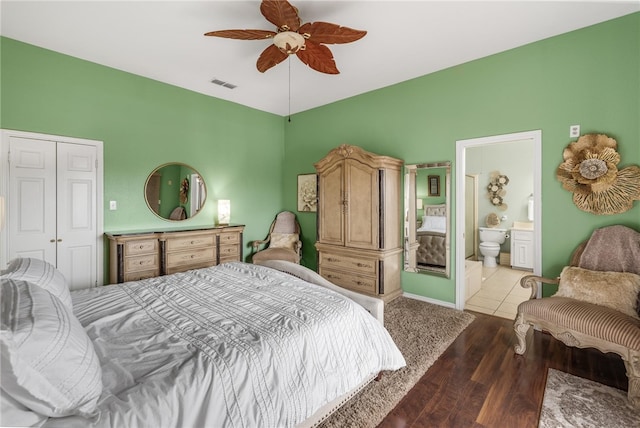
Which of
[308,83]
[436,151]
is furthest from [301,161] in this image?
[436,151]

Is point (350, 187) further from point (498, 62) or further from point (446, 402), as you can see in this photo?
point (446, 402)

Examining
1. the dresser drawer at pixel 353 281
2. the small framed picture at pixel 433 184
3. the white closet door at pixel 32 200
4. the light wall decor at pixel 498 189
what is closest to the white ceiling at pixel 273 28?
the white closet door at pixel 32 200

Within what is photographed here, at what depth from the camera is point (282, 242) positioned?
16.2ft

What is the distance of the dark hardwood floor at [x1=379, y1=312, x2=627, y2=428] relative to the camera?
1.80 meters

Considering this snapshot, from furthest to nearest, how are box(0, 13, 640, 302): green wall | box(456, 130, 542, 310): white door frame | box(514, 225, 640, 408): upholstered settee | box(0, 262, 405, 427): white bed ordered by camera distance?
box(456, 130, 542, 310): white door frame, box(0, 13, 640, 302): green wall, box(514, 225, 640, 408): upholstered settee, box(0, 262, 405, 427): white bed

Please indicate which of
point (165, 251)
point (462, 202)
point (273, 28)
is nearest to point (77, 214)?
point (165, 251)

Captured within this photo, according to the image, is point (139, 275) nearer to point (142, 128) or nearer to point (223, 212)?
point (223, 212)

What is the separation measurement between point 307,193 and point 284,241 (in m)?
0.92

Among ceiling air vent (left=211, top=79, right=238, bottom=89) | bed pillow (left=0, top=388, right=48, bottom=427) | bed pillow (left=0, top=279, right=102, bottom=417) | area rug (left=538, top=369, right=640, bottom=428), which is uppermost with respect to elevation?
ceiling air vent (left=211, top=79, right=238, bottom=89)

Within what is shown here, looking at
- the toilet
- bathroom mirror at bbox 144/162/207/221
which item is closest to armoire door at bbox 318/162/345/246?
bathroom mirror at bbox 144/162/207/221

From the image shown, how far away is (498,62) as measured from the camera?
319 centimetres

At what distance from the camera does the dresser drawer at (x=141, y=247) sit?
3276 millimetres

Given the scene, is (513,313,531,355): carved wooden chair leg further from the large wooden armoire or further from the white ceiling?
the white ceiling

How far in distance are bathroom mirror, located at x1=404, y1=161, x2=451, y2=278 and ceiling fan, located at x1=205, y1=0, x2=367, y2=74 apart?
6.52ft
